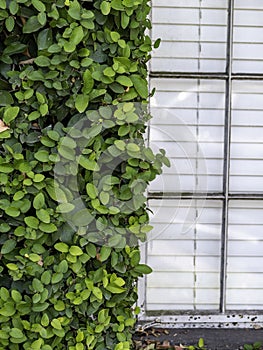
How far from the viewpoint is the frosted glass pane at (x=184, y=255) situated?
7.23 ft

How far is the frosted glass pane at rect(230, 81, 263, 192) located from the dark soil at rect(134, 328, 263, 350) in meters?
0.63

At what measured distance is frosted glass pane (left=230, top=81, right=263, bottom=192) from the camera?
2160 mm

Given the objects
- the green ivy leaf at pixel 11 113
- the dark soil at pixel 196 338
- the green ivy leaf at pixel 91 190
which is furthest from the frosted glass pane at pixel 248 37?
the dark soil at pixel 196 338

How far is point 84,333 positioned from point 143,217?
0.45 meters

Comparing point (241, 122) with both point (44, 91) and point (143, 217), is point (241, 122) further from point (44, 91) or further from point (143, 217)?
point (44, 91)

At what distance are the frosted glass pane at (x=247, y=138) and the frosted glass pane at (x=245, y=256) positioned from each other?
0.32 feet

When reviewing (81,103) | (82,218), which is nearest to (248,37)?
(81,103)

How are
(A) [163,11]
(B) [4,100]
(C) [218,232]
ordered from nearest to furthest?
(B) [4,100] < (A) [163,11] < (C) [218,232]

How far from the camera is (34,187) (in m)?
1.62

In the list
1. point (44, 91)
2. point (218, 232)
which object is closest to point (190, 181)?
point (218, 232)

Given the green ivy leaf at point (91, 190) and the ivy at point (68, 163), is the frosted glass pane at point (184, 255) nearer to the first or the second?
the ivy at point (68, 163)

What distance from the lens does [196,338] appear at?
7.20 feet

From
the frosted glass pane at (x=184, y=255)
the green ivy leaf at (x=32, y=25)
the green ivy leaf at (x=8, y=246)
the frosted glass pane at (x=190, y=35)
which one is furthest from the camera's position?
the frosted glass pane at (x=184, y=255)

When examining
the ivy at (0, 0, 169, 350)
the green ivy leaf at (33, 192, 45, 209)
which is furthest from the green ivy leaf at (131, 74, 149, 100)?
the green ivy leaf at (33, 192, 45, 209)
